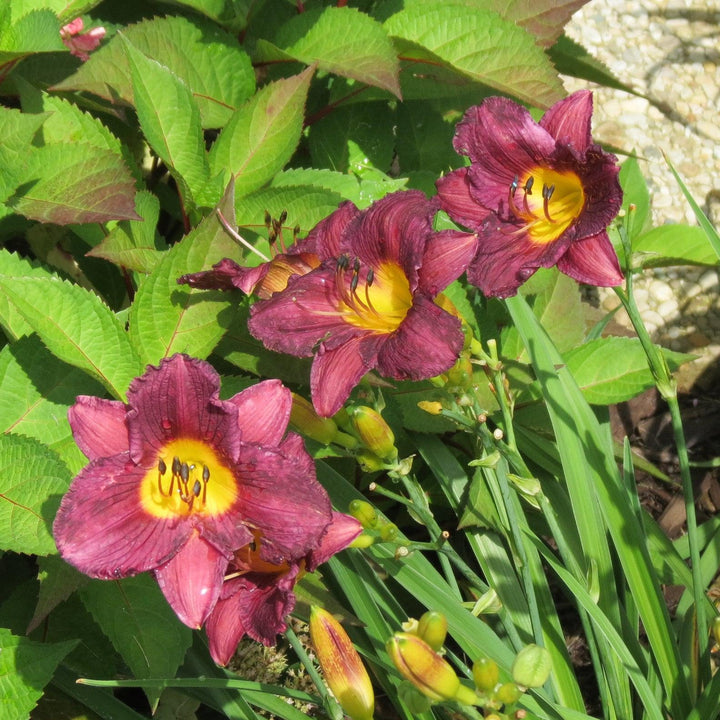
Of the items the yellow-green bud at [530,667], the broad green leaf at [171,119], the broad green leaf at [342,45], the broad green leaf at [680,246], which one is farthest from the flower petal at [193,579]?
the broad green leaf at [680,246]

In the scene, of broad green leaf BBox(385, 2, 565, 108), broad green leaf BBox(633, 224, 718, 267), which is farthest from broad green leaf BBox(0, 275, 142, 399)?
broad green leaf BBox(633, 224, 718, 267)

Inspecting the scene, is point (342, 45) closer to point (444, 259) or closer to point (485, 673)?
point (444, 259)

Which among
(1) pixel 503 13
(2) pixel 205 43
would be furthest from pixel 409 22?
(2) pixel 205 43

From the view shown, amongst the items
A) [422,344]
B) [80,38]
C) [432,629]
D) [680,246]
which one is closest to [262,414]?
[422,344]

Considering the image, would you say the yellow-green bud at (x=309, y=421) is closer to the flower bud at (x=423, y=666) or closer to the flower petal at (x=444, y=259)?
the flower petal at (x=444, y=259)

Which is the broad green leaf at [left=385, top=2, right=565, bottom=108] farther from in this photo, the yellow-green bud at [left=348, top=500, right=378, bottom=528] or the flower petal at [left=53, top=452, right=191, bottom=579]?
the flower petal at [left=53, top=452, right=191, bottom=579]

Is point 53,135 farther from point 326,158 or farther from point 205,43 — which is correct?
point 326,158

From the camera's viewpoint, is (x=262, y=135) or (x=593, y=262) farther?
(x=262, y=135)
